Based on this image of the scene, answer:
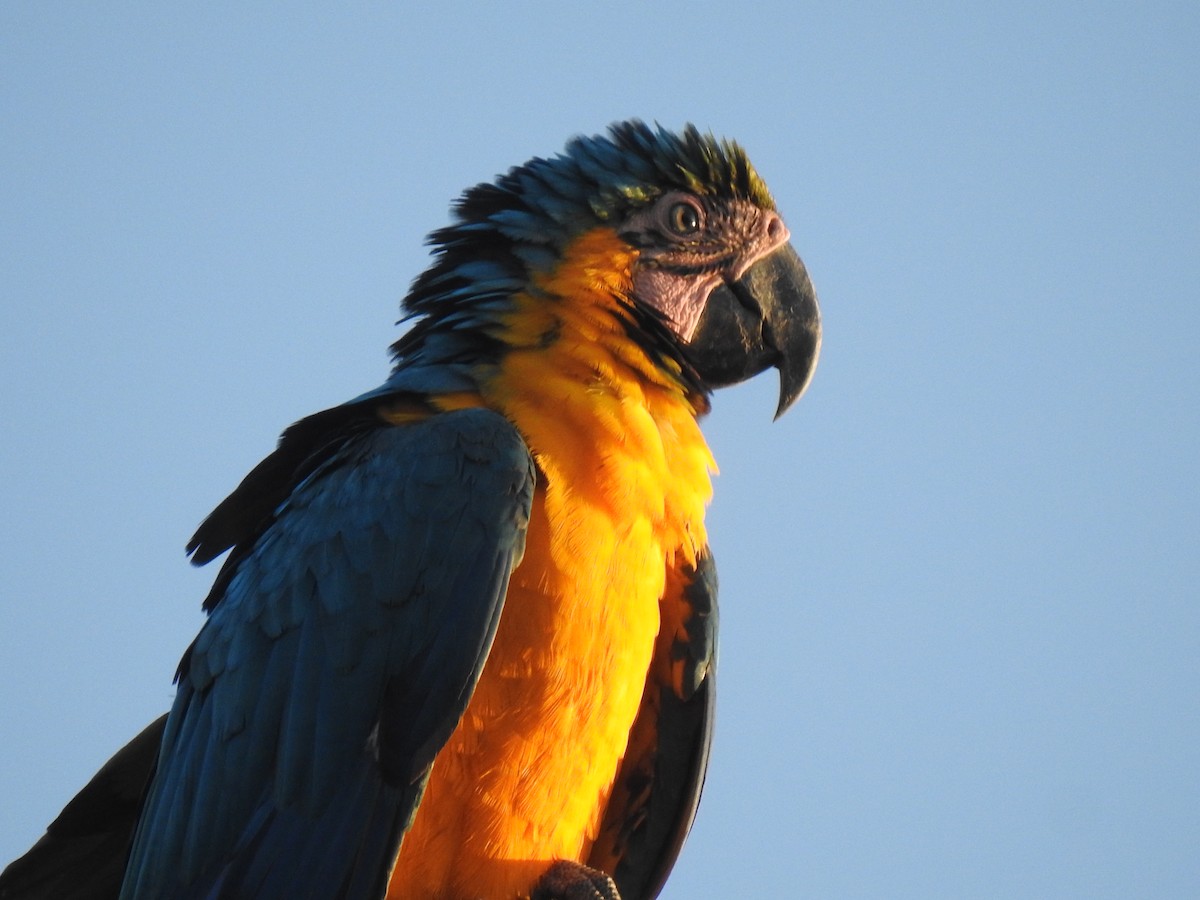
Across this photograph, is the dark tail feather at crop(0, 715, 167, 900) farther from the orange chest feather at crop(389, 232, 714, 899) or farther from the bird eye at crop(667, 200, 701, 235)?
the bird eye at crop(667, 200, 701, 235)

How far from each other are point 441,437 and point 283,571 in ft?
1.92

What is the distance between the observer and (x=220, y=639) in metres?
3.90

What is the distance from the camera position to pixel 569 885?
12.9 feet

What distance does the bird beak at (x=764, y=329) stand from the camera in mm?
4656

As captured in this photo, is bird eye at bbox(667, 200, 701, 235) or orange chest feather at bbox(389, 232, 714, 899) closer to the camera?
orange chest feather at bbox(389, 232, 714, 899)

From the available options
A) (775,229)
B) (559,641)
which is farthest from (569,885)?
(775,229)

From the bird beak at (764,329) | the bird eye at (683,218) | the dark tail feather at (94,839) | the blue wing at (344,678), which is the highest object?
the bird eye at (683,218)

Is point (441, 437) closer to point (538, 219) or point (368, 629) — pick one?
point (368, 629)

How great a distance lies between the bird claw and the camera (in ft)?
12.9

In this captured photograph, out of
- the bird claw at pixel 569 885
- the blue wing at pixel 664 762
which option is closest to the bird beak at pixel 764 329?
the blue wing at pixel 664 762

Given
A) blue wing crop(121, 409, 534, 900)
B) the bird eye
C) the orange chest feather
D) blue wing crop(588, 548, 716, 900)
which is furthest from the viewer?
the bird eye

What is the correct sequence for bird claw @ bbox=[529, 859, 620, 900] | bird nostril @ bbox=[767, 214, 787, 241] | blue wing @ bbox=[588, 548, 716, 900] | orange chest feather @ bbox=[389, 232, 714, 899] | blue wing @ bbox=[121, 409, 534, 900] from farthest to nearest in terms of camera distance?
bird nostril @ bbox=[767, 214, 787, 241] < blue wing @ bbox=[588, 548, 716, 900] < bird claw @ bbox=[529, 859, 620, 900] < orange chest feather @ bbox=[389, 232, 714, 899] < blue wing @ bbox=[121, 409, 534, 900]

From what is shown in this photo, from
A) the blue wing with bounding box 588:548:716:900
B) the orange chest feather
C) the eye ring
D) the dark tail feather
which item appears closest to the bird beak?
the eye ring

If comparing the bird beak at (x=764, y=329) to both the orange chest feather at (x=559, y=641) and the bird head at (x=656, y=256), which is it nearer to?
the bird head at (x=656, y=256)
